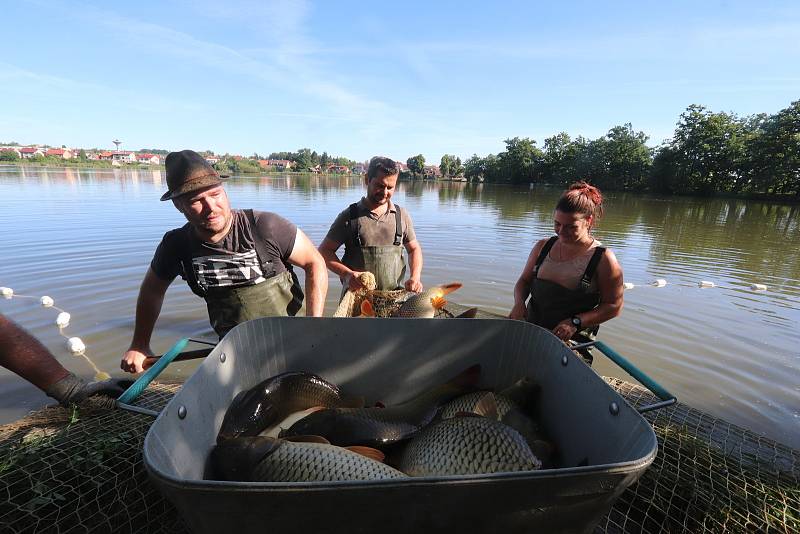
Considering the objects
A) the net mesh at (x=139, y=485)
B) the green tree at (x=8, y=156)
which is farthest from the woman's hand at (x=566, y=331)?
the green tree at (x=8, y=156)

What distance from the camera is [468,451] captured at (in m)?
1.44

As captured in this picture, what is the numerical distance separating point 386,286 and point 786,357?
5752mm

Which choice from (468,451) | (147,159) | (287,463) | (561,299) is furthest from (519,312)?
(147,159)

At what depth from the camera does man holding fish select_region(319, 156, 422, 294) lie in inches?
169

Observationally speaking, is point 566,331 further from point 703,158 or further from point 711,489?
point 703,158

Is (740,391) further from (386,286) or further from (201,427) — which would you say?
(201,427)

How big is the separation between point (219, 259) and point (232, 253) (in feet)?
0.33

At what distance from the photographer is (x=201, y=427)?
4.63 ft

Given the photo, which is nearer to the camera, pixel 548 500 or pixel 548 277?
pixel 548 500

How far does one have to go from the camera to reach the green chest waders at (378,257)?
444 centimetres

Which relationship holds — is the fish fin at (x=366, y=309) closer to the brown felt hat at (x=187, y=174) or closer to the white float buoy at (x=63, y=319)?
the brown felt hat at (x=187, y=174)

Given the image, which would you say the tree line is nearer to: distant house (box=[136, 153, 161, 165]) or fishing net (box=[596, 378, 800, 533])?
fishing net (box=[596, 378, 800, 533])

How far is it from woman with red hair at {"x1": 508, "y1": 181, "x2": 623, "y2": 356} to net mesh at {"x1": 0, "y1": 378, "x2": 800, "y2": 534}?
1.19m

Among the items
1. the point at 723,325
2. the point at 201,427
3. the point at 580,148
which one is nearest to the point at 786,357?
the point at 723,325
